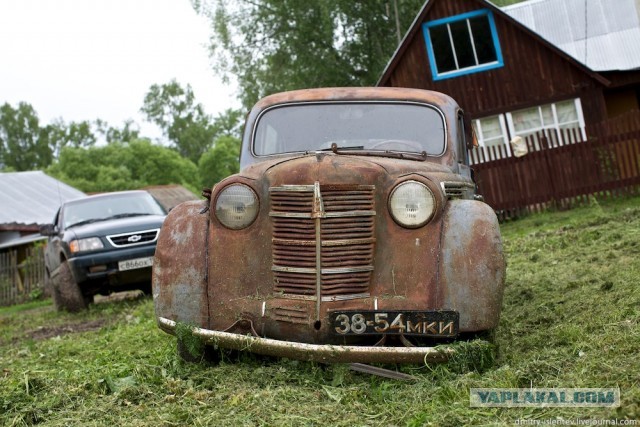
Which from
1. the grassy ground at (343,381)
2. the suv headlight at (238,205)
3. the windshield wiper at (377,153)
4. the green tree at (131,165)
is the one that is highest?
the green tree at (131,165)

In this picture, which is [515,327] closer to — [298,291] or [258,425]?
[298,291]

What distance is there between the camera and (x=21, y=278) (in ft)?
69.7

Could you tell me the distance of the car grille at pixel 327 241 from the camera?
5.16 meters

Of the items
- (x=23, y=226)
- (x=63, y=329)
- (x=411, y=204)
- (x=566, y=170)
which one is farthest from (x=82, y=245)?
(x=23, y=226)

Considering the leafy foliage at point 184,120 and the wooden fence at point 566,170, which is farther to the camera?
the leafy foliage at point 184,120

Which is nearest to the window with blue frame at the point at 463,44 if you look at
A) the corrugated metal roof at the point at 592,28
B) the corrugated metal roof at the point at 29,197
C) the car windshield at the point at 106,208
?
A: the corrugated metal roof at the point at 592,28

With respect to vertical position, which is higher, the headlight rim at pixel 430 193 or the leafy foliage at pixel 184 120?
the leafy foliage at pixel 184 120

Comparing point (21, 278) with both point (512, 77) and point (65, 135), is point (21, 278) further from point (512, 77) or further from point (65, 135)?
point (65, 135)

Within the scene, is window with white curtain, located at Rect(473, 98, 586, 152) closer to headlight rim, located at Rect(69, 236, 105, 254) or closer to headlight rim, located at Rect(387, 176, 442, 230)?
headlight rim, located at Rect(69, 236, 105, 254)

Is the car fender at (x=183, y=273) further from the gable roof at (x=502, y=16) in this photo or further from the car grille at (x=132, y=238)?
the gable roof at (x=502, y=16)

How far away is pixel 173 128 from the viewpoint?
83.1 meters

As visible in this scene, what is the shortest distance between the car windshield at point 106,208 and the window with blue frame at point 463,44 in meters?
12.5

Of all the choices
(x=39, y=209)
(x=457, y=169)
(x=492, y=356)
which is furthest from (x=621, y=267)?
(x=39, y=209)

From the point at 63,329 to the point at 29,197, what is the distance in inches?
1073
